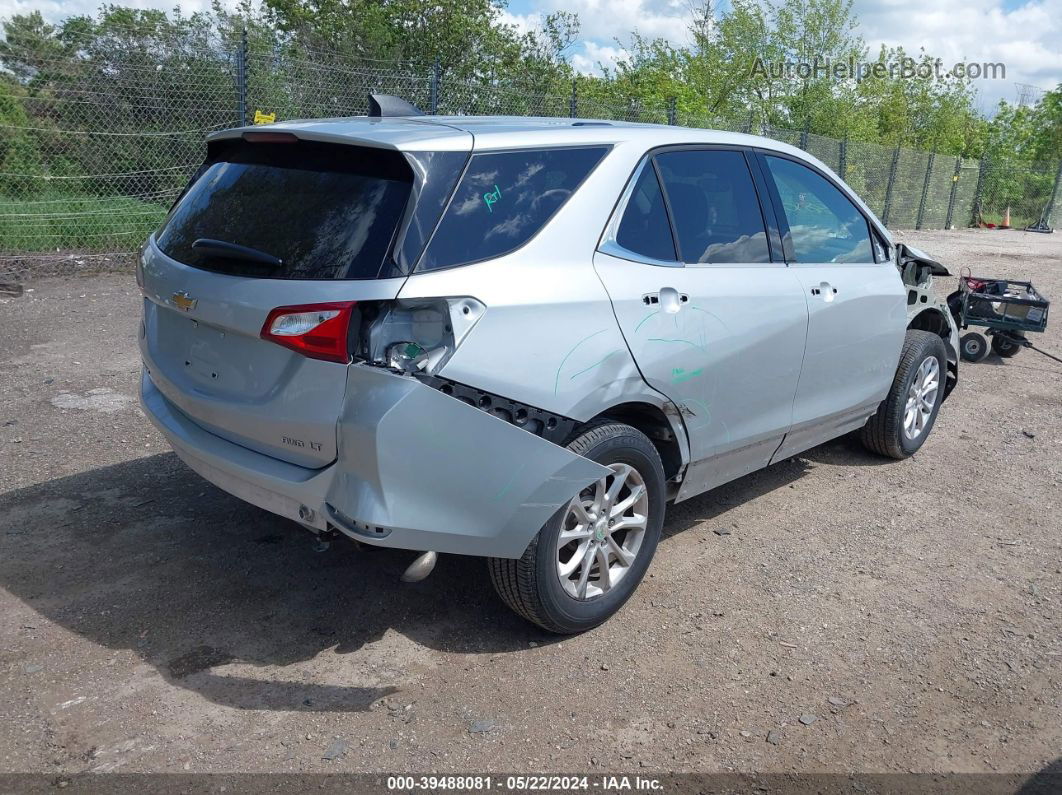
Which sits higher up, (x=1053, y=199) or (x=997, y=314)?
(x=1053, y=199)

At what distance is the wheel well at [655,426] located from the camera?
3.72 meters

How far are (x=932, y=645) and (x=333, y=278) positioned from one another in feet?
8.99

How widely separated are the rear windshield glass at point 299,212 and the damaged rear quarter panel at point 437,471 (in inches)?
16.7

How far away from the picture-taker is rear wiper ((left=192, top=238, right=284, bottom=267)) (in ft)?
10.4

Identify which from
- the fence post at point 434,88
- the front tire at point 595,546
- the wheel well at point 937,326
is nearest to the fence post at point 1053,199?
the fence post at point 434,88

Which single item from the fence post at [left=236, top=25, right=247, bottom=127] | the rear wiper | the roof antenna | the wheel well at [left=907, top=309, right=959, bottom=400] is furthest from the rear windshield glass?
the fence post at [left=236, top=25, right=247, bottom=127]

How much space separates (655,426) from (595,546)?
0.60 m

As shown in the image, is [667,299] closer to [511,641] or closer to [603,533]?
[603,533]

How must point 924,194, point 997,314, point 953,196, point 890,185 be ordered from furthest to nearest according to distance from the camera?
1. point 953,196
2. point 924,194
3. point 890,185
4. point 997,314

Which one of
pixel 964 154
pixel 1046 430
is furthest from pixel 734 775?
pixel 964 154

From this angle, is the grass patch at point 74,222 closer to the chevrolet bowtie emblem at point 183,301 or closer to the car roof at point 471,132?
the car roof at point 471,132

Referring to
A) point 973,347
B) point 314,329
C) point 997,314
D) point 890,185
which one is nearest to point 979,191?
point 890,185

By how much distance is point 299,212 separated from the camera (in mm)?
3242

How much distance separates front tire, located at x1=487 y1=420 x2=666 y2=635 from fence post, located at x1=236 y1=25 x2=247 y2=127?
29.2 feet
